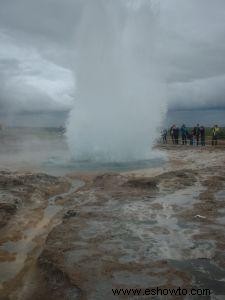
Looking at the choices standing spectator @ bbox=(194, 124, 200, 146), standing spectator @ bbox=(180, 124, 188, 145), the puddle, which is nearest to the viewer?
the puddle

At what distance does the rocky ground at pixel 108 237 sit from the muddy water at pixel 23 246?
14 millimetres

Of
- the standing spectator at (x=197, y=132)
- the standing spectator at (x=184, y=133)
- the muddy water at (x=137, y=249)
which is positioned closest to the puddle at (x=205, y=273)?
the muddy water at (x=137, y=249)

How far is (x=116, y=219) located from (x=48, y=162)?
10.2 m

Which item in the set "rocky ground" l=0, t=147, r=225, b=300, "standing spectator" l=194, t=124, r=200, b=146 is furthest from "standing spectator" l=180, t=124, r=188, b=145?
"rocky ground" l=0, t=147, r=225, b=300

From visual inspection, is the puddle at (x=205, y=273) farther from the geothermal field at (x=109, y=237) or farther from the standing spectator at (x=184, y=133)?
the standing spectator at (x=184, y=133)

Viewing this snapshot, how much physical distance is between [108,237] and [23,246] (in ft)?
4.23

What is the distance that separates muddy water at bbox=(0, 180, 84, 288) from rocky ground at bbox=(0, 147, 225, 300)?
14 mm

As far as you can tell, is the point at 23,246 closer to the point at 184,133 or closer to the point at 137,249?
the point at 137,249

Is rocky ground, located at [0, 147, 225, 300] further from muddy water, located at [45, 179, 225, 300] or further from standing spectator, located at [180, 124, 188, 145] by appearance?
standing spectator, located at [180, 124, 188, 145]

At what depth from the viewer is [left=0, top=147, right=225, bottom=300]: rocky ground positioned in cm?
477

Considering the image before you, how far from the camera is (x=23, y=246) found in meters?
6.27

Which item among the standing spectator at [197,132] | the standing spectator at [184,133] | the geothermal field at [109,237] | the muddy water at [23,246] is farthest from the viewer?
the standing spectator at [184,133]

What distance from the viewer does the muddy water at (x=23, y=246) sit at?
5270 millimetres

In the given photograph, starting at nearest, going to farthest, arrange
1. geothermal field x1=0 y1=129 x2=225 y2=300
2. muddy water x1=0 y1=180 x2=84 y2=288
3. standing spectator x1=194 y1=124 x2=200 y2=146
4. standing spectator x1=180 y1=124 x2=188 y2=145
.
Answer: geothermal field x1=0 y1=129 x2=225 y2=300 → muddy water x1=0 y1=180 x2=84 y2=288 → standing spectator x1=194 y1=124 x2=200 y2=146 → standing spectator x1=180 y1=124 x2=188 y2=145
